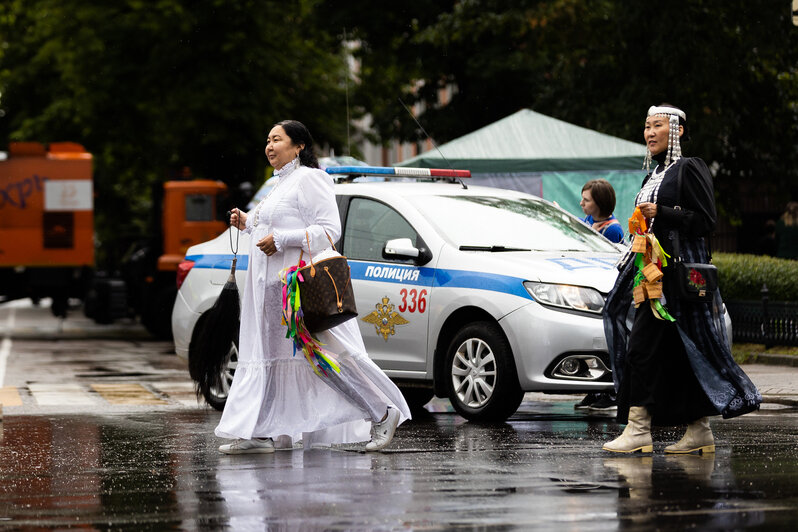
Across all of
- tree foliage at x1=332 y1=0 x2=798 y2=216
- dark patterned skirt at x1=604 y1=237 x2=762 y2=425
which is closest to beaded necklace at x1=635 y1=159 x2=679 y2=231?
dark patterned skirt at x1=604 y1=237 x2=762 y2=425

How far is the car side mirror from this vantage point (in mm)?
10211

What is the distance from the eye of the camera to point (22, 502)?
21.5ft

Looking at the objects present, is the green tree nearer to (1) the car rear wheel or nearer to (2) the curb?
(2) the curb

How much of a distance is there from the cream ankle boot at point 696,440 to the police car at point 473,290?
1.78m

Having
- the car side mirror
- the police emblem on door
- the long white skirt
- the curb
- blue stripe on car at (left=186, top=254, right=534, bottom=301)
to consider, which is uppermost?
the car side mirror

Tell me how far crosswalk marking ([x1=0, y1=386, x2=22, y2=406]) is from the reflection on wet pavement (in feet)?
9.28

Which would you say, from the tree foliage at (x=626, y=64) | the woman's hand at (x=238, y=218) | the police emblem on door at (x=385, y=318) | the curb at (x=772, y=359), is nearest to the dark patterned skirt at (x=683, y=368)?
the woman's hand at (x=238, y=218)

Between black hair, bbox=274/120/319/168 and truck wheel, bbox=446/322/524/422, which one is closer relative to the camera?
black hair, bbox=274/120/319/168

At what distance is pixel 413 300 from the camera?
1043 cm

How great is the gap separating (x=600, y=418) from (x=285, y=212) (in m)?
3.27

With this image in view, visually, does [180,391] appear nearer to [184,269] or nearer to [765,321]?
[184,269]

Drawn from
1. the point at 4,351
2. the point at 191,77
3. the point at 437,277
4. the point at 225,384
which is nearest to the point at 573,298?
the point at 437,277

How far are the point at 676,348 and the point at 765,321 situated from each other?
28.0 ft

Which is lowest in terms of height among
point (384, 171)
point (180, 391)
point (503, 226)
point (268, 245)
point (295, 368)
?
point (180, 391)
